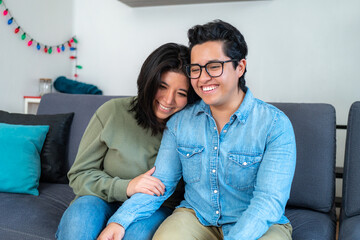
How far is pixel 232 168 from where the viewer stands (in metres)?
1.29

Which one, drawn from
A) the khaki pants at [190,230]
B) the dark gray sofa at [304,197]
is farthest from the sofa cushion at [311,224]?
the khaki pants at [190,230]

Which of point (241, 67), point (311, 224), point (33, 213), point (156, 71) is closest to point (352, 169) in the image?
point (311, 224)

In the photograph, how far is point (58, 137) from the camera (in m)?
2.01

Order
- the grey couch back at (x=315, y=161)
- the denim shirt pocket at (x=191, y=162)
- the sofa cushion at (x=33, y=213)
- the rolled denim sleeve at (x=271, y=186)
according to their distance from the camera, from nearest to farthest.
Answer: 1. the rolled denim sleeve at (x=271, y=186)
2. the denim shirt pocket at (x=191, y=162)
3. the sofa cushion at (x=33, y=213)
4. the grey couch back at (x=315, y=161)

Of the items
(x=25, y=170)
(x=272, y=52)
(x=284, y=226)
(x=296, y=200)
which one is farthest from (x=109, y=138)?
(x=272, y=52)

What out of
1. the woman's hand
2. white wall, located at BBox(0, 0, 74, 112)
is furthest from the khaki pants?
white wall, located at BBox(0, 0, 74, 112)

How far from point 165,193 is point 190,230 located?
0.64 feet

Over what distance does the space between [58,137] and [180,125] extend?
872 millimetres

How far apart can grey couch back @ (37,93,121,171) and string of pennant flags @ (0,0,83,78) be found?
1.11 m

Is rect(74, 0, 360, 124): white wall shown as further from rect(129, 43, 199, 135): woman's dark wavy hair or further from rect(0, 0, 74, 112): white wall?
rect(129, 43, 199, 135): woman's dark wavy hair

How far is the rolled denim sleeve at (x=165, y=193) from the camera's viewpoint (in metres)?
1.27

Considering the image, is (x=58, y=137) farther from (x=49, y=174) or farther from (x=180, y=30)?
(x=180, y=30)

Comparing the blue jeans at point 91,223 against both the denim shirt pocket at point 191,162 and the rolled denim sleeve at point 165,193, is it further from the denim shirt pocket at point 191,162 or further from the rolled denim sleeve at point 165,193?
the denim shirt pocket at point 191,162

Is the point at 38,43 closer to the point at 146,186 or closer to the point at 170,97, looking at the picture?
the point at 170,97
